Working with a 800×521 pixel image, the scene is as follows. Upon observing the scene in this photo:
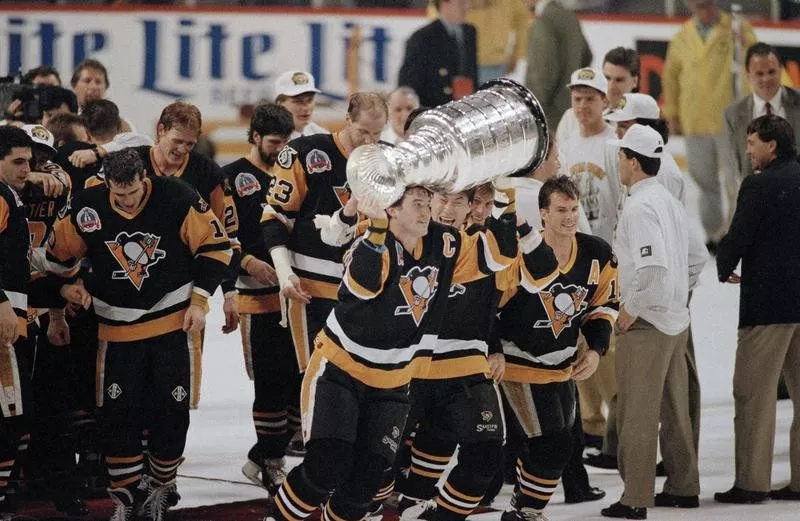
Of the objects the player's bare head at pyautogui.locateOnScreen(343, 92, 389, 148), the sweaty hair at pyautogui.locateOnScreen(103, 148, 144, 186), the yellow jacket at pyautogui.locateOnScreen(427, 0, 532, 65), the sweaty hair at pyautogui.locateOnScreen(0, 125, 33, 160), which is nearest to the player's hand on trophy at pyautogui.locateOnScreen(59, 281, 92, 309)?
the sweaty hair at pyautogui.locateOnScreen(103, 148, 144, 186)

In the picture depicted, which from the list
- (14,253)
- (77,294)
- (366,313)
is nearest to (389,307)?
(366,313)

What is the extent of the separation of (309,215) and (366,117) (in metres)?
0.44

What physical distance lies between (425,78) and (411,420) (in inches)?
223

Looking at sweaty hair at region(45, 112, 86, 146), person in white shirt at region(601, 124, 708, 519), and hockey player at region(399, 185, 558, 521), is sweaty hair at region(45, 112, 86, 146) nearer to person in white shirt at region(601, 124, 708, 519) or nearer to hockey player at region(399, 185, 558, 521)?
hockey player at region(399, 185, 558, 521)

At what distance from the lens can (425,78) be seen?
1059 cm

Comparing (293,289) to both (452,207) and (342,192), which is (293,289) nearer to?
(342,192)

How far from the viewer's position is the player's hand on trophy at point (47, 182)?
5613 millimetres

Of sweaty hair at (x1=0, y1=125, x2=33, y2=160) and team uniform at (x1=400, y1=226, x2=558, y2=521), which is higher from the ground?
sweaty hair at (x1=0, y1=125, x2=33, y2=160)

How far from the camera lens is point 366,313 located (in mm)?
4699

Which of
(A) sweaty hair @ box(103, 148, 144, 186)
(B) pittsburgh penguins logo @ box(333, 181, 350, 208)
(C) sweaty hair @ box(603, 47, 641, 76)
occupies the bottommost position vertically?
(B) pittsburgh penguins logo @ box(333, 181, 350, 208)

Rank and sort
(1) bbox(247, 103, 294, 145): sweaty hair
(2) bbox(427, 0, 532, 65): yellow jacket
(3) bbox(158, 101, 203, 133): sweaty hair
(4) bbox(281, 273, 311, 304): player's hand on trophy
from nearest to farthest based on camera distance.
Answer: (4) bbox(281, 273, 311, 304): player's hand on trophy, (3) bbox(158, 101, 203, 133): sweaty hair, (1) bbox(247, 103, 294, 145): sweaty hair, (2) bbox(427, 0, 532, 65): yellow jacket

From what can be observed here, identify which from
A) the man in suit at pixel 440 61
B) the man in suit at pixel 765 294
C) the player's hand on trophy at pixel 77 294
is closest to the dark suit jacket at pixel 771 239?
the man in suit at pixel 765 294

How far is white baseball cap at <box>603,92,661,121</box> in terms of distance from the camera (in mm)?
6402

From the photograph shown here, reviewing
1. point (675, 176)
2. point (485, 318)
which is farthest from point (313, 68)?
point (485, 318)
